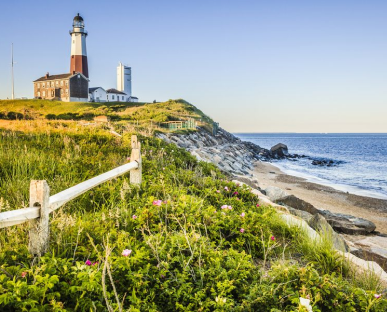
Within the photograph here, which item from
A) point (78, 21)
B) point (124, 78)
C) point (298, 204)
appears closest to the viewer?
point (298, 204)

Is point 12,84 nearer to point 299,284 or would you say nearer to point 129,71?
point 129,71

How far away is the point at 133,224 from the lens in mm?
4078

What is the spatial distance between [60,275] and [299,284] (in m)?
2.25

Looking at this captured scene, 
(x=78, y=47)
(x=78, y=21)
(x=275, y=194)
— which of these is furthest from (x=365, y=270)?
(x=78, y=21)

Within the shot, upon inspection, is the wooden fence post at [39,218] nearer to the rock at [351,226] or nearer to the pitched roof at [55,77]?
the rock at [351,226]

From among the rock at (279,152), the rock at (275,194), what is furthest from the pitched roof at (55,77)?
the rock at (275,194)

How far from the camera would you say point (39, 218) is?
2.86 meters

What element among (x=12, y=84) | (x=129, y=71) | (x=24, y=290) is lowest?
(x=24, y=290)

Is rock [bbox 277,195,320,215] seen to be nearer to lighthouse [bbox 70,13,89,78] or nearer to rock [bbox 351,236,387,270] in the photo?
rock [bbox 351,236,387,270]

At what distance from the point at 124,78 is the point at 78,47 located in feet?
67.2

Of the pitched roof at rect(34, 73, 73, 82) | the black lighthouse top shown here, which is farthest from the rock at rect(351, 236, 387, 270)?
the black lighthouse top

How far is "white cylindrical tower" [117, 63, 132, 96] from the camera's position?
79.3 metres

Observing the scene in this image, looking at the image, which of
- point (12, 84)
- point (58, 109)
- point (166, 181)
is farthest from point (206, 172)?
point (12, 84)

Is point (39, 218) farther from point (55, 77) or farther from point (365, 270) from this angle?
point (55, 77)
